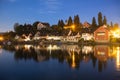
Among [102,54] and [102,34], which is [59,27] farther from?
[102,54]

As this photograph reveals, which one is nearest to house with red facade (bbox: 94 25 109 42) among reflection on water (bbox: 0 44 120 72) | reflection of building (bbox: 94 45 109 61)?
reflection of building (bbox: 94 45 109 61)

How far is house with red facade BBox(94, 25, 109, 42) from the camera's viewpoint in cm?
5156

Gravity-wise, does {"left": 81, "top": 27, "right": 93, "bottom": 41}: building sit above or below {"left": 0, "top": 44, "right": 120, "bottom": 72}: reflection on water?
above

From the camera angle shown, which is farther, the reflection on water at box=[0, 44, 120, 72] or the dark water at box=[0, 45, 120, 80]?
the reflection on water at box=[0, 44, 120, 72]

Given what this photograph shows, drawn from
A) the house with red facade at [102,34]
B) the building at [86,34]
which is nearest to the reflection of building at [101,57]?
the house with red facade at [102,34]

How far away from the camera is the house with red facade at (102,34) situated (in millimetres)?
51562

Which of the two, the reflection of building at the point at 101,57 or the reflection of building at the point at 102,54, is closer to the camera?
the reflection of building at the point at 101,57

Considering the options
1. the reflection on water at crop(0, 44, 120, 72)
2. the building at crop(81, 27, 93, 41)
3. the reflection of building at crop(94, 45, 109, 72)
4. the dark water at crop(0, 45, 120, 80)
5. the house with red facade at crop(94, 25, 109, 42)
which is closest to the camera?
the dark water at crop(0, 45, 120, 80)

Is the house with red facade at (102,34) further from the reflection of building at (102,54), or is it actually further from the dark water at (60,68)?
the dark water at (60,68)

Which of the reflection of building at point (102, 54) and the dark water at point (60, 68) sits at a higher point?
the reflection of building at point (102, 54)

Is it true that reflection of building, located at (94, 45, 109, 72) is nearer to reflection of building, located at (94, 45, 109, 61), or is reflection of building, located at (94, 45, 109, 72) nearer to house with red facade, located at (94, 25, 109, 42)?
reflection of building, located at (94, 45, 109, 61)

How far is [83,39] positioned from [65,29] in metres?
13.3

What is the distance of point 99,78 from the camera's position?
36.3 ft

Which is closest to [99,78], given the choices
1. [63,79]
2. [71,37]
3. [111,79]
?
[111,79]
